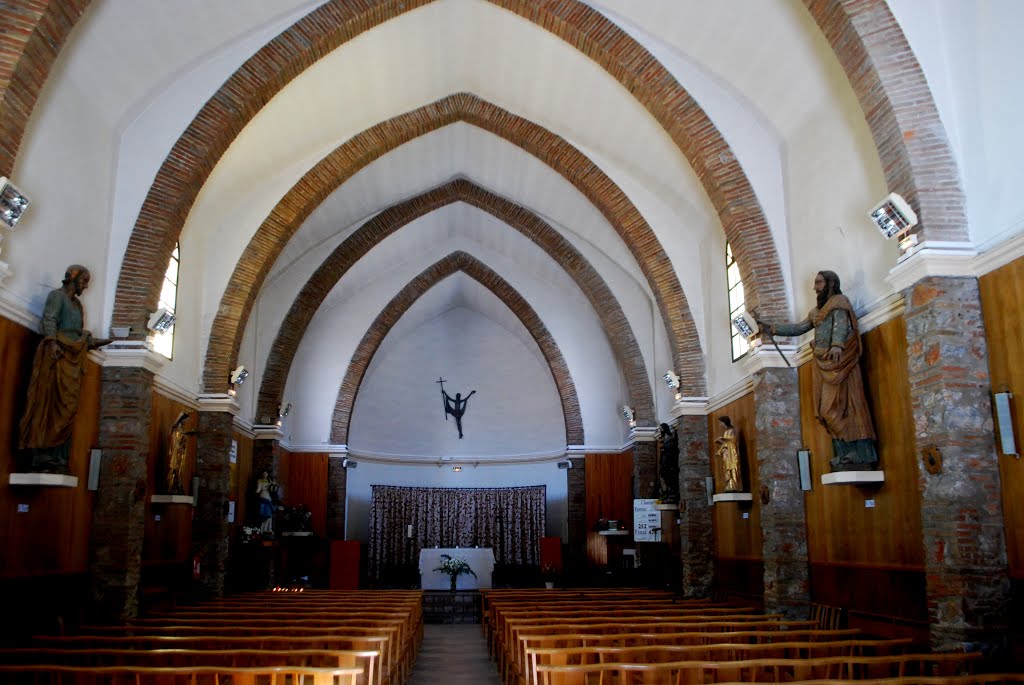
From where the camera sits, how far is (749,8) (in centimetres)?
970

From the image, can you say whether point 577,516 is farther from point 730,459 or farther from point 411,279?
point 730,459

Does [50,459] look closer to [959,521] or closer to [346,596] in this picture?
[346,596]

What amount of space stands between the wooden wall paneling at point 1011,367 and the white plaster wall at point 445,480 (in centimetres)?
1621

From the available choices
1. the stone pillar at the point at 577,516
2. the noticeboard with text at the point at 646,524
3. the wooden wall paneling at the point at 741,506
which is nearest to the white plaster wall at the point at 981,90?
the wooden wall paneling at the point at 741,506

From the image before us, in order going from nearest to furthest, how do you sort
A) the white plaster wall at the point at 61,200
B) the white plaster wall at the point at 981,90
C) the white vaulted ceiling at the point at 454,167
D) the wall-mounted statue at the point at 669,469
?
the white plaster wall at the point at 981,90
the white plaster wall at the point at 61,200
the white vaulted ceiling at the point at 454,167
the wall-mounted statue at the point at 669,469

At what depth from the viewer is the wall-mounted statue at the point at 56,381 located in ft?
27.1

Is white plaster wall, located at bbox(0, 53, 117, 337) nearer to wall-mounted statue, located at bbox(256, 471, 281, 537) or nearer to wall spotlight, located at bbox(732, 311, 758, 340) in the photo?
wall-mounted statue, located at bbox(256, 471, 281, 537)

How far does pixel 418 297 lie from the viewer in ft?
70.0

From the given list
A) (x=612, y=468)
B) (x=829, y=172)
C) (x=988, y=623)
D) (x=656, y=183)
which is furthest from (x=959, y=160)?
(x=612, y=468)

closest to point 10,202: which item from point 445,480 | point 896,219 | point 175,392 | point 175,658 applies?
point 175,658

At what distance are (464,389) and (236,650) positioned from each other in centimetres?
1828

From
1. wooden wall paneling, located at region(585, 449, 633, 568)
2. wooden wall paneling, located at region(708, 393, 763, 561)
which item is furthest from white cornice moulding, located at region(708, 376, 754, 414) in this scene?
wooden wall paneling, located at region(585, 449, 633, 568)

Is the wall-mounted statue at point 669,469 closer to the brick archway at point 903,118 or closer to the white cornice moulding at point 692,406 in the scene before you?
the white cornice moulding at point 692,406

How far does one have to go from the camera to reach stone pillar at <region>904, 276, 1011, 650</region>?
677cm
